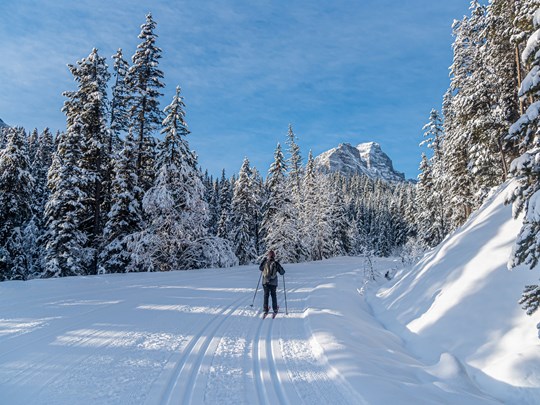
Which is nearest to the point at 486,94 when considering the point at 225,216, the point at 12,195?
the point at 12,195

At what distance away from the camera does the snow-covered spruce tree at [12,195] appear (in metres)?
23.7

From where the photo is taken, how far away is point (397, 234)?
93312mm

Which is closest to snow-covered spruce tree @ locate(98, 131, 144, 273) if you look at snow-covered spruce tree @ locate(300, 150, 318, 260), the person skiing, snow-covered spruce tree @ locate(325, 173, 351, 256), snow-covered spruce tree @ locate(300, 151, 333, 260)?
the person skiing

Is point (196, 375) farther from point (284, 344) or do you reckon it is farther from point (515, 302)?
point (515, 302)

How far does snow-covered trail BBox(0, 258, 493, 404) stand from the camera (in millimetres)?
4688

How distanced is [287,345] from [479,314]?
13.8 feet

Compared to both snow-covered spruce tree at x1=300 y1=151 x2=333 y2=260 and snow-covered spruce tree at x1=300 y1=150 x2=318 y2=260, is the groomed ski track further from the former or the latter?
snow-covered spruce tree at x1=300 y1=151 x2=333 y2=260

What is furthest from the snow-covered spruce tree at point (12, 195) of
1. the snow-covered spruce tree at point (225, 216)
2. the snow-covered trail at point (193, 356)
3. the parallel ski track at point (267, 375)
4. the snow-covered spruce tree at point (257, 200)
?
the snow-covered spruce tree at point (257, 200)

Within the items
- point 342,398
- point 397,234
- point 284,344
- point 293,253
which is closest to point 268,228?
point 293,253

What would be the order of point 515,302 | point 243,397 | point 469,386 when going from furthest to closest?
point 515,302, point 469,386, point 243,397

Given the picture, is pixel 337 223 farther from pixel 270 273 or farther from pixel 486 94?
pixel 270 273

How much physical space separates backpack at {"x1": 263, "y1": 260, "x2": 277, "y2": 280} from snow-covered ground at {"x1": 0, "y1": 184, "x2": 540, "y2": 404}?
1.19 meters

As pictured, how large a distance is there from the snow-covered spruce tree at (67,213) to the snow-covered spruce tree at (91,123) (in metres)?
0.38

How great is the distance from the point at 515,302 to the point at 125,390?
24.4ft
